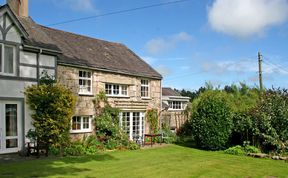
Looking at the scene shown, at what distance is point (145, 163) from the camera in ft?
44.3

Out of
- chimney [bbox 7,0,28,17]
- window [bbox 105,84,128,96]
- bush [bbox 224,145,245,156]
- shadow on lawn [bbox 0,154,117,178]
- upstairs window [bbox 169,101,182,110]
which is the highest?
chimney [bbox 7,0,28,17]

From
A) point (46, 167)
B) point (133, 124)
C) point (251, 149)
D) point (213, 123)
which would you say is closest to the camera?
point (46, 167)

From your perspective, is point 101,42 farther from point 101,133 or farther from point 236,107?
point 236,107

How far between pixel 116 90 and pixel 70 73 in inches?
165

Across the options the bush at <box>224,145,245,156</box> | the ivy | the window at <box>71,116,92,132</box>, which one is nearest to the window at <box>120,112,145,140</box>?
the ivy

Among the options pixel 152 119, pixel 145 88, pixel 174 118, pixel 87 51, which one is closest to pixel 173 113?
pixel 174 118

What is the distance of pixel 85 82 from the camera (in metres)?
19.6

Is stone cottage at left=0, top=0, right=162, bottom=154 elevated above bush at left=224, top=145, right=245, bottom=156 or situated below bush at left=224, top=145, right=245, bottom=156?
above

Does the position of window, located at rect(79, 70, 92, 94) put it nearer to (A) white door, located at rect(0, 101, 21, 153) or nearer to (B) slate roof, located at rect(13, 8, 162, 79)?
(B) slate roof, located at rect(13, 8, 162, 79)

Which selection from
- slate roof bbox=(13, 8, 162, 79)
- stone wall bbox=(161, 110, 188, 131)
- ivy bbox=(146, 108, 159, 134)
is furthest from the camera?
stone wall bbox=(161, 110, 188, 131)

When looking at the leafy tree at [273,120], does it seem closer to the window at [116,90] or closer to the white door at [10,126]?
the window at [116,90]

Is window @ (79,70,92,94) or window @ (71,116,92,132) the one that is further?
window @ (79,70,92,94)

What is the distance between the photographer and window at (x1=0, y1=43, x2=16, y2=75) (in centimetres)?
1528

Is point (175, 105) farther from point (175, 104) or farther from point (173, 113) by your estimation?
point (173, 113)
